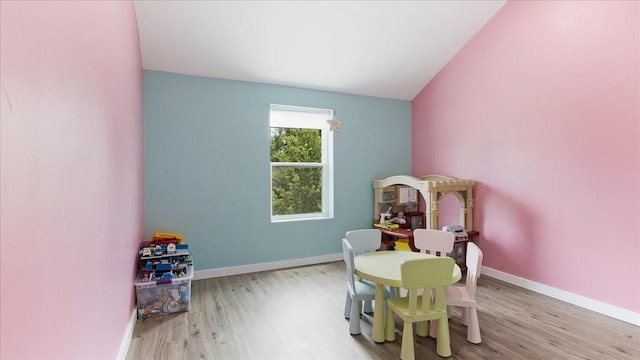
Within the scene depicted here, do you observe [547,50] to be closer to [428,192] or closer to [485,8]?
[485,8]

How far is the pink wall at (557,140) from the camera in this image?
2.61m

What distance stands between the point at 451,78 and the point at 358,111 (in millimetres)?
1249

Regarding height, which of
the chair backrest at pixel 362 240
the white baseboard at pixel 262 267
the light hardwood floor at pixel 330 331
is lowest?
the light hardwood floor at pixel 330 331

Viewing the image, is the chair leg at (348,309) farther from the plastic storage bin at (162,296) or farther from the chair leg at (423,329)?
the plastic storage bin at (162,296)

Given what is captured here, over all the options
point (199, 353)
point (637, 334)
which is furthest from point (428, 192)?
point (199, 353)

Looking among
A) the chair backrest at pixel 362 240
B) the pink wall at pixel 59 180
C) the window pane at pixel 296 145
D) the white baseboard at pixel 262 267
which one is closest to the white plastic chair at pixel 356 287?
the chair backrest at pixel 362 240

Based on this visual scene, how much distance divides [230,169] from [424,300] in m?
2.57

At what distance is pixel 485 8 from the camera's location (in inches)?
137

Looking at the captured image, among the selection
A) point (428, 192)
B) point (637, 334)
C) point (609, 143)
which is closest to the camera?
point (637, 334)

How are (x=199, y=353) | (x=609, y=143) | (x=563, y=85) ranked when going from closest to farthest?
(x=199, y=353) → (x=609, y=143) → (x=563, y=85)

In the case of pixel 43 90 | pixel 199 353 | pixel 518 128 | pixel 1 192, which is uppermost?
pixel 518 128

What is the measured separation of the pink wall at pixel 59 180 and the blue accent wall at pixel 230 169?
1688mm

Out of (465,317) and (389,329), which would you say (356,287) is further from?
(465,317)

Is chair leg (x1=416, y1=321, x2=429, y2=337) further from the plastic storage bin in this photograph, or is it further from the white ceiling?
the white ceiling
